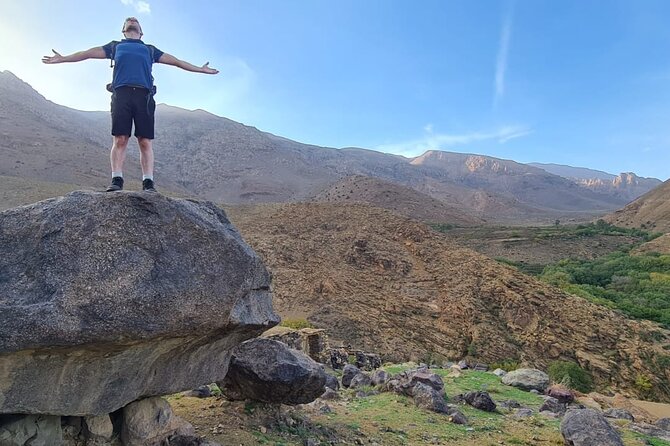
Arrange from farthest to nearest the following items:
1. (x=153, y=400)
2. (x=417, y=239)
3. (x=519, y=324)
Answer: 1. (x=417, y=239)
2. (x=519, y=324)
3. (x=153, y=400)

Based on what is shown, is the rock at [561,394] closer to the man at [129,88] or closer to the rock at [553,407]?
the rock at [553,407]

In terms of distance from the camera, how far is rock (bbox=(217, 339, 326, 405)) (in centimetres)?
705

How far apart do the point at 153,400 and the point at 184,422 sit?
572 millimetres

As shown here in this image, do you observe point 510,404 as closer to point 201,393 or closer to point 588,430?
point 588,430

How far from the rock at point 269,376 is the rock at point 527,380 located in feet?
30.5

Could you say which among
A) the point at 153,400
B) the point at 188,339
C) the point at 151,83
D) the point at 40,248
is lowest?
the point at 153,400

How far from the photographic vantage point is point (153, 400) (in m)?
5.57

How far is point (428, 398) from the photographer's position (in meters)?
10.3

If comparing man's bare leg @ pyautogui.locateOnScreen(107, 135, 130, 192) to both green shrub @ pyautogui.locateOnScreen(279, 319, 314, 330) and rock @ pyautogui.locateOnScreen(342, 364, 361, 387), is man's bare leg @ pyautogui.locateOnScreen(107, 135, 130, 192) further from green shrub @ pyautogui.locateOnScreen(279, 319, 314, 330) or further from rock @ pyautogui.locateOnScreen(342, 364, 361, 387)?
green shrub @ pyautogui.locateOnScreen(279, 319, 314, 330)

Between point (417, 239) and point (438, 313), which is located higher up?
point (417, 239)

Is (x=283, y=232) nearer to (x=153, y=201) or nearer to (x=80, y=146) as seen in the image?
(x=153, y=201)

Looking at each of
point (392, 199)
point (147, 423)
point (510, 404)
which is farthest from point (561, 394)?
point (392, 199)

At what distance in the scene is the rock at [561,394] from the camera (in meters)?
13.6

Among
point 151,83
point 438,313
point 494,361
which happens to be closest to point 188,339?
point 151,83
